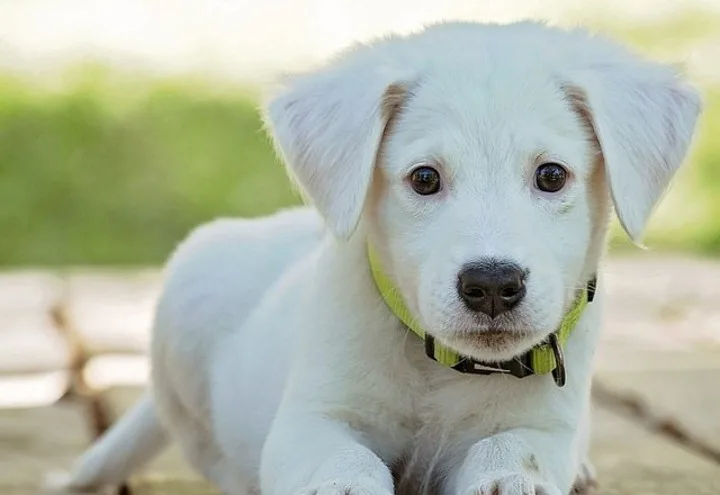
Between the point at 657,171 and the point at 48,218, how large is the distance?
281 inches

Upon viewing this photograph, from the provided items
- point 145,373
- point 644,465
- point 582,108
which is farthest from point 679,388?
point 582,108

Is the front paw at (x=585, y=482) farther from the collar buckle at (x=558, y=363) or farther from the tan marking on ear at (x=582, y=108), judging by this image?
the tan marking on ear at (x=582, y=108)

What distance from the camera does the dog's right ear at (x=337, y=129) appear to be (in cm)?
348

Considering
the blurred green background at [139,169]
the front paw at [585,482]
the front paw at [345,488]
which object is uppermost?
the front paw at [345,488]

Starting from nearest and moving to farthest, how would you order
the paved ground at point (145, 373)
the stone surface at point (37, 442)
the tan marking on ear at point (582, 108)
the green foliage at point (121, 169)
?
the tan marking on ear at point (582, 108), the stone surface at point (37, 442), the paved ground at point (145, 373), the green foliage at point (121, 169)

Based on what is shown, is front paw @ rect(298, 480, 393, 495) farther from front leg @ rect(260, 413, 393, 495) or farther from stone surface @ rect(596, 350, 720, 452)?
stone surface @ rect(596, 350, 720, 452)

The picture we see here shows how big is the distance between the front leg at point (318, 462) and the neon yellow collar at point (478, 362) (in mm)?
279

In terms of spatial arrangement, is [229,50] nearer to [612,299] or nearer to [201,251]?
[612,299]

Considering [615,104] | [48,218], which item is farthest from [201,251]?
[48,218]

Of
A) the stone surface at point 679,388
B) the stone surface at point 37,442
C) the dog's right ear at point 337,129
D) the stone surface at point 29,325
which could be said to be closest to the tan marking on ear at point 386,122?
the dog's right ear at point 337,129

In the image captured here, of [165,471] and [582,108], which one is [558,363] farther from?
[165,471]

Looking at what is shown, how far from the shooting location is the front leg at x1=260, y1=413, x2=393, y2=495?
126 inches

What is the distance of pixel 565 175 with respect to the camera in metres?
3.42

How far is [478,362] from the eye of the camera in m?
3.53
